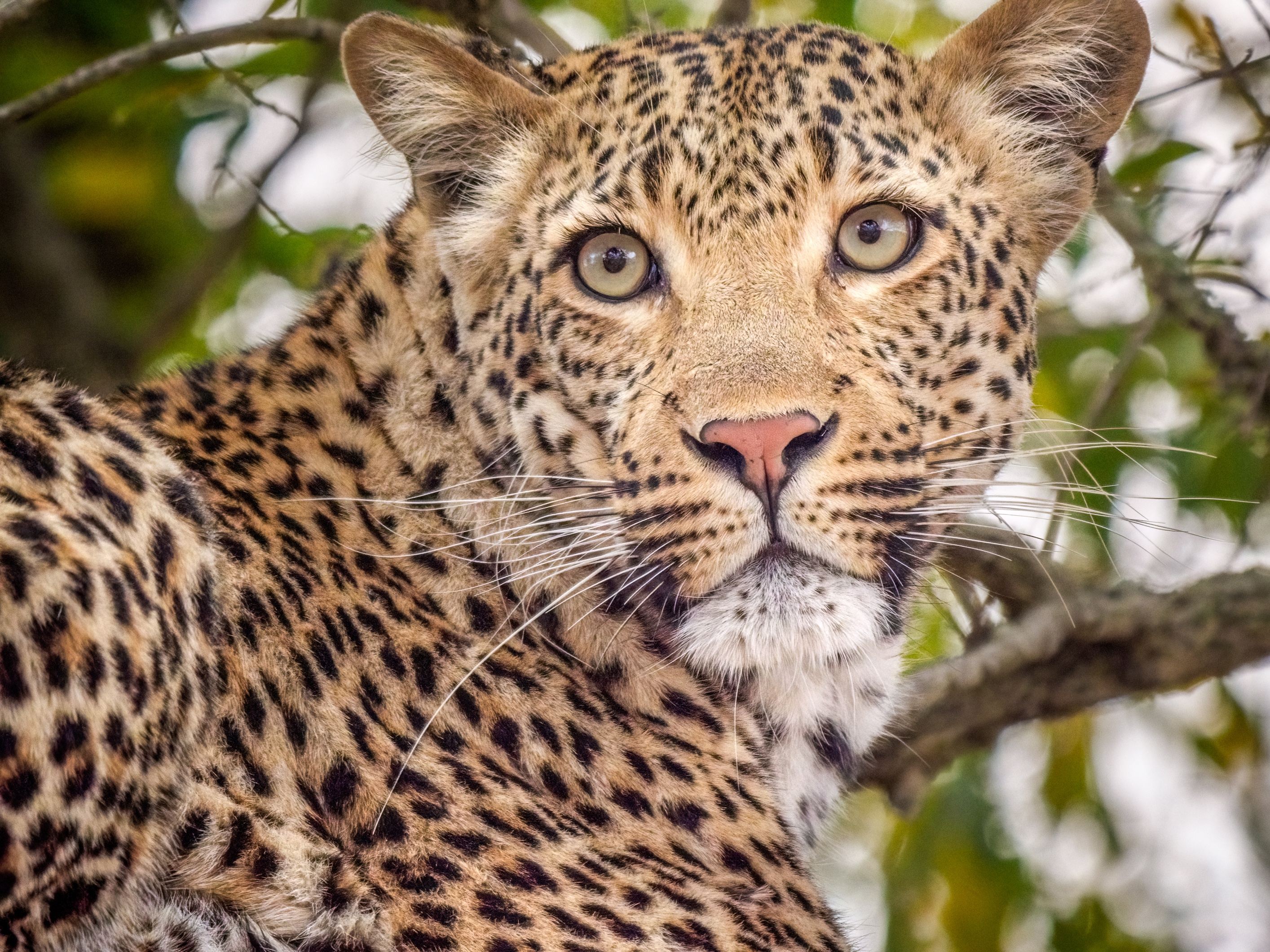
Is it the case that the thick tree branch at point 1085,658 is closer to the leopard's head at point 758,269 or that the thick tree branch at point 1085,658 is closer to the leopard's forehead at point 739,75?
the leopard's head at point 758,269

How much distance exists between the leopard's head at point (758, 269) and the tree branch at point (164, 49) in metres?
0.75

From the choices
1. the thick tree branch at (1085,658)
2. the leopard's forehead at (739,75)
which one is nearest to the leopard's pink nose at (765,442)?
the leopard's forehead at (739,75)

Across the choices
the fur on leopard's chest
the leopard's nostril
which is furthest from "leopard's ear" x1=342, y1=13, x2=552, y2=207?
the leopard's nostril

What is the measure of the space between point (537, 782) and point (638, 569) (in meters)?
0.66

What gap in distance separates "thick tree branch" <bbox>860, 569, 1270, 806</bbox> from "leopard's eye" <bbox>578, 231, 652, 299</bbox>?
2.21m

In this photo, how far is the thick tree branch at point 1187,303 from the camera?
5.88 m

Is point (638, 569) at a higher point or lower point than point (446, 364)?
lower

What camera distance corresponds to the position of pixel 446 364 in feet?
14.9

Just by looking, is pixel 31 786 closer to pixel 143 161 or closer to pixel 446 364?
pixel 446 364

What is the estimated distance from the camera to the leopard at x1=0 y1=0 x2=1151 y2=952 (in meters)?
3.55

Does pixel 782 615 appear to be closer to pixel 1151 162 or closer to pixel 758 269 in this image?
pixel 758 269

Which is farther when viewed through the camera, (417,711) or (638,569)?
(638,569)

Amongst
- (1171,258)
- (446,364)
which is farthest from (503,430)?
(1171,258)

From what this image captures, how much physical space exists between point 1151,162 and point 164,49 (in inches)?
154
